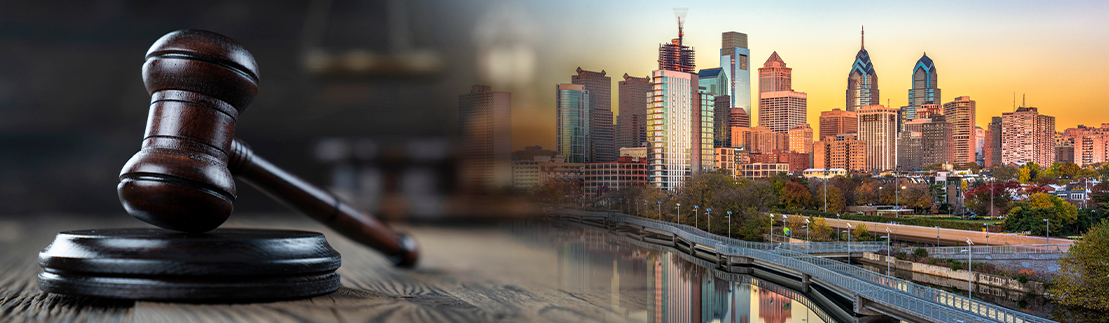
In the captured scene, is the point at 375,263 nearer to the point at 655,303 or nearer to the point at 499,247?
the point at 499,247

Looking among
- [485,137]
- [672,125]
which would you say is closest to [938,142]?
[672,125]

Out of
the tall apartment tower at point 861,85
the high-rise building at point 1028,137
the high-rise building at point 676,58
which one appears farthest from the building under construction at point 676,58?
the tall apartment tower at point 861,85

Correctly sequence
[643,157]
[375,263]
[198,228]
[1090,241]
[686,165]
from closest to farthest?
[198,228]
[375,263]
[1090,241]
[643,157]
[686,165]

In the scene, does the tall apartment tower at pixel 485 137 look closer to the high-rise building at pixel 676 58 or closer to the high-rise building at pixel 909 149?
the high-rise building at pixel 676 58

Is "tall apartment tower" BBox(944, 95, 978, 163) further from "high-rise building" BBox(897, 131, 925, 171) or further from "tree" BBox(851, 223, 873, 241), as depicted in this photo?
"tree" BBox(851, 223, 873, 241)

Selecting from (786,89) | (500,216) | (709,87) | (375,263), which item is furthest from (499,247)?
(786,89)

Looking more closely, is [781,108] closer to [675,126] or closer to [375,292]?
[675,126]

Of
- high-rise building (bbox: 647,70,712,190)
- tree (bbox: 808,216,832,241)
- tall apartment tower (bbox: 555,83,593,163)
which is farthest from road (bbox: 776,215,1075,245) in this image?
high-rise building (bbox: 647,70,712,190)
